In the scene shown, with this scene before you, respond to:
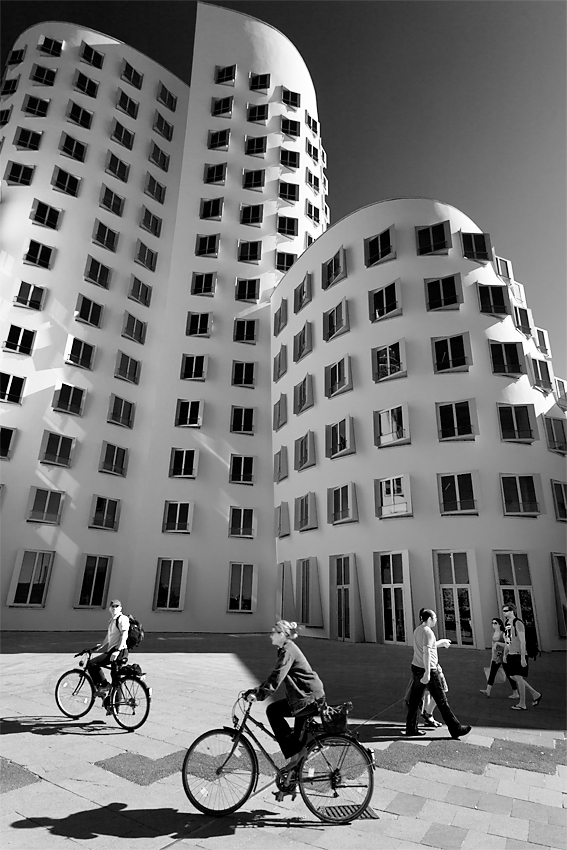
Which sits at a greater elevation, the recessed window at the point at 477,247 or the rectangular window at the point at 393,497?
the recessed window at the point at 477,247

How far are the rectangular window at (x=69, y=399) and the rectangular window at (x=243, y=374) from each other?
8.95 m

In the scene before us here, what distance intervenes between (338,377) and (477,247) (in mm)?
9388

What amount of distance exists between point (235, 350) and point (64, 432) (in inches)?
451

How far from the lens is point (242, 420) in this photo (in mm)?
30859

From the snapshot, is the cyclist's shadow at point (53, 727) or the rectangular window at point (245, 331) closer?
the cyclist's shadow at point (53, 727)

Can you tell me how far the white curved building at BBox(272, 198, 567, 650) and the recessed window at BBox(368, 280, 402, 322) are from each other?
2.5 inches

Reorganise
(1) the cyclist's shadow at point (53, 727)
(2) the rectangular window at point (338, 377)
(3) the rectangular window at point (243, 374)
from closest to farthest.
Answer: (1) the cyclist's shadow at point (53, 727)
(2) the rectangular window at point (338, 377)
(3) the rectangular window at point (243, 374)

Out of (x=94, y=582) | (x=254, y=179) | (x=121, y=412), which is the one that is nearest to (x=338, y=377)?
(x=121, y=412)

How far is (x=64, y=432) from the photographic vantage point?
2695 cm

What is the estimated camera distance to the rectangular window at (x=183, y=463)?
2888 centimetres

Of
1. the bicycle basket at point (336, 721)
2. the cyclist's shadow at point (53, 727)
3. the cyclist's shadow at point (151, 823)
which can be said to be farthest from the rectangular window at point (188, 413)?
the bicycle basket at point (336, 721)

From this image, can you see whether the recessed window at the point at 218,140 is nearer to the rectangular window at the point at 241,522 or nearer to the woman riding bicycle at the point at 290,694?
the rectangular window at the point at 241,522

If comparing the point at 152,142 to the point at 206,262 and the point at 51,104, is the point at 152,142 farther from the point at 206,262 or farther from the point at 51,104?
the point at 206,262

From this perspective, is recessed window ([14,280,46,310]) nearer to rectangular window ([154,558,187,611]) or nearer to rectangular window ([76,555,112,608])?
rectangular window ([76,555,112,608])
